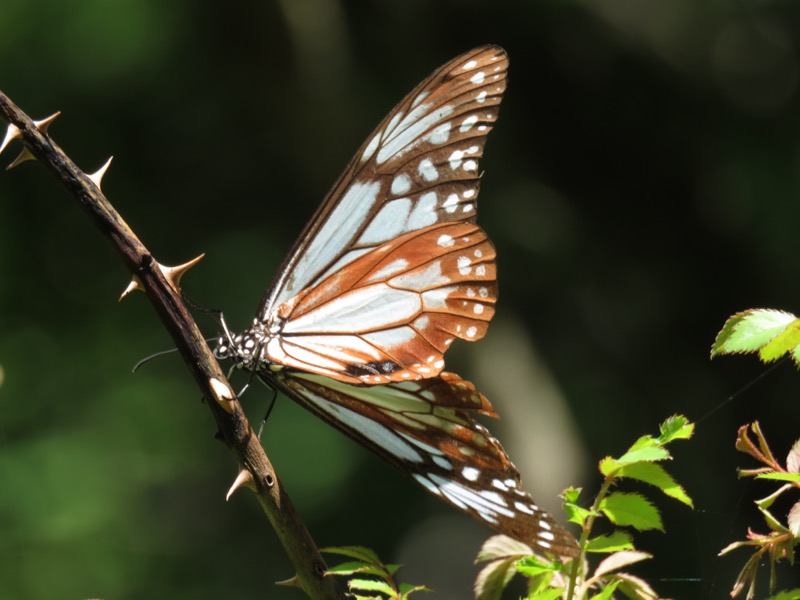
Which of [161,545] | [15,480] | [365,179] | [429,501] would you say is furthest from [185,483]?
[365,179]

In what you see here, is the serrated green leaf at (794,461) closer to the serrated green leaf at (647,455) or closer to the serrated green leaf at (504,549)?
the serrated green leaf at (647,455)

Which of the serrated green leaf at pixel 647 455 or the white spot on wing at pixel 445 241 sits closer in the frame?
the serrated green leaf at pixel 647 455

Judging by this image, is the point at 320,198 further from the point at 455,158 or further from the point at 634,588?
the point at 634,588

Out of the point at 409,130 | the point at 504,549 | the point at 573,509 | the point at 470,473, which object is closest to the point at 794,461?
the point at 573,509

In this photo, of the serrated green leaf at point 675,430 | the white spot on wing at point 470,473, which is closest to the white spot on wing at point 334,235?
the white spot on wing at point 470,473

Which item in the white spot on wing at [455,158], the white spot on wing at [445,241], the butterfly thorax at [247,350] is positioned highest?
the white spot on wing at [455,158]

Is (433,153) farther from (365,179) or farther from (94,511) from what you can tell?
(94,511)
